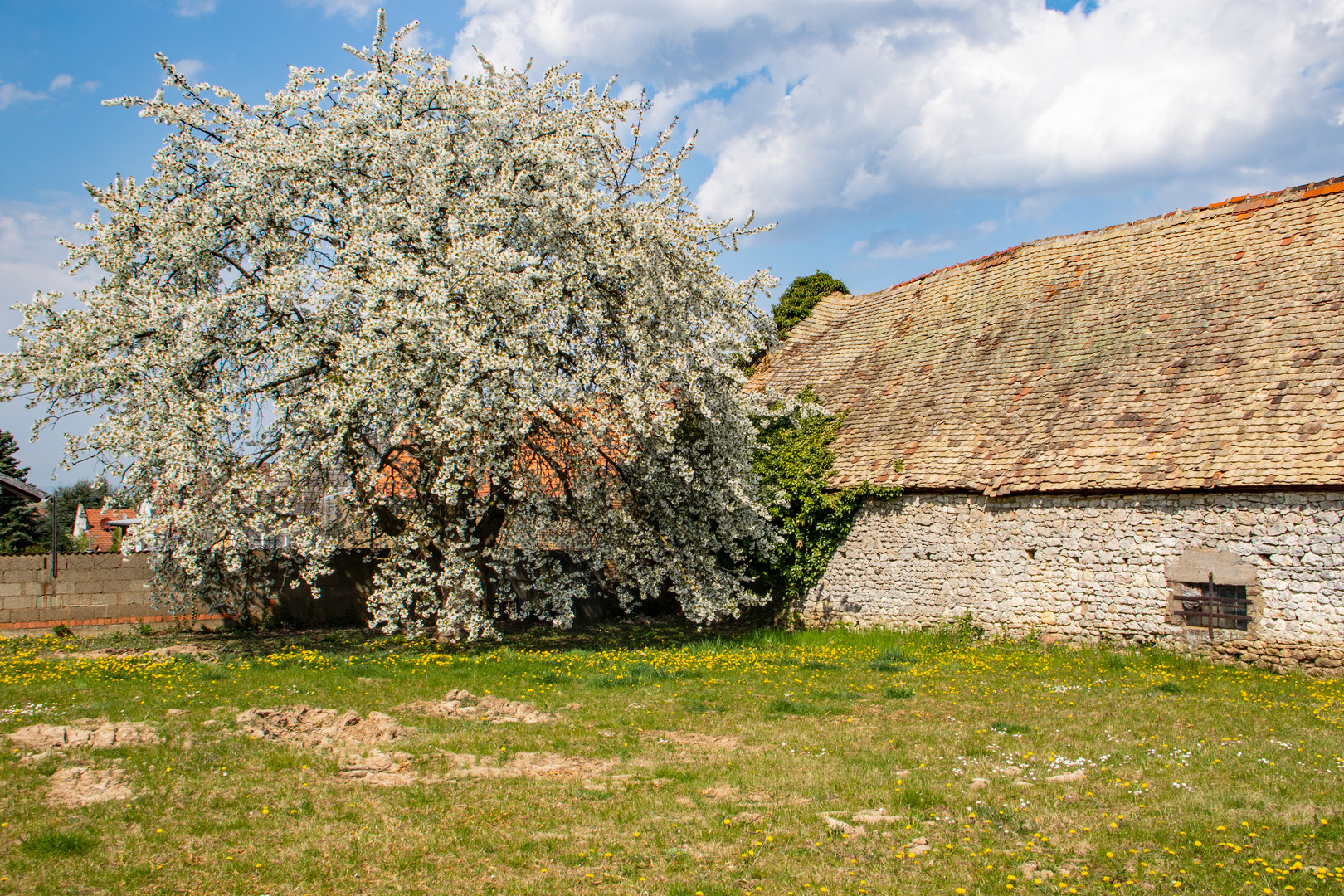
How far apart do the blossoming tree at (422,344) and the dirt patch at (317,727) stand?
12.9 feet

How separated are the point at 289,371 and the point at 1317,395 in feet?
50.9

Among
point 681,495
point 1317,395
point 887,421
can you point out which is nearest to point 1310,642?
point 1317,395

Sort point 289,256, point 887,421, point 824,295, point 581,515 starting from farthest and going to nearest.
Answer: point 824,295, point 887,421, point 581,515, point 289,256

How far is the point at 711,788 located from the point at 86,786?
5230mm

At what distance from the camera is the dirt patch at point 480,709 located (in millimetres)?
9969

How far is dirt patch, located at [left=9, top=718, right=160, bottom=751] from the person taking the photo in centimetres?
803

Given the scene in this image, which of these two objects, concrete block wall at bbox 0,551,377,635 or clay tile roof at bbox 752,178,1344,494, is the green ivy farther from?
concrete block wall at bbox 0,551,377,635

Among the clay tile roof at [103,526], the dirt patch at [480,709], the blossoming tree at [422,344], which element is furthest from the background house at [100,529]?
the dirt patch at [480,709]

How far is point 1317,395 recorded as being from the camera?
1287 cm

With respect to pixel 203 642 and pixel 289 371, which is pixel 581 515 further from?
pixel 203 642

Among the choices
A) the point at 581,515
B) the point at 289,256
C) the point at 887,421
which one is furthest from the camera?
the point at 887,421

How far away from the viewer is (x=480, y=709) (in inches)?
406

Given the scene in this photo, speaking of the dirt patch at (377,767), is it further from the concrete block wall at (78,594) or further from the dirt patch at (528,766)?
the concrete block wall at (78,594)

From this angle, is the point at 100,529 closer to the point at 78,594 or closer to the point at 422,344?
the point at 78,594
